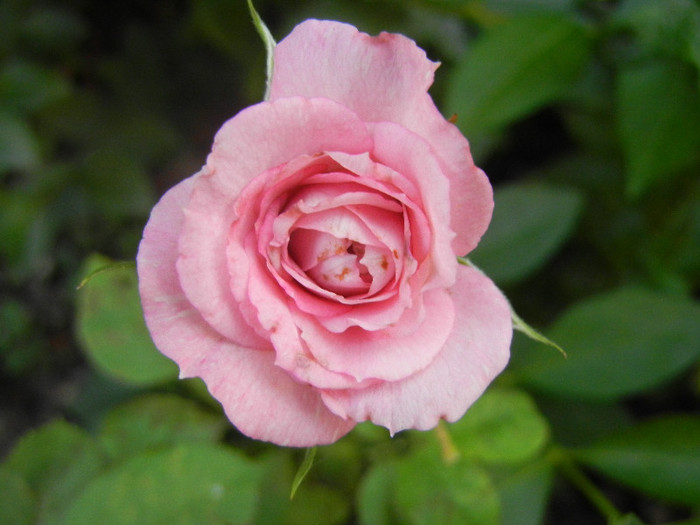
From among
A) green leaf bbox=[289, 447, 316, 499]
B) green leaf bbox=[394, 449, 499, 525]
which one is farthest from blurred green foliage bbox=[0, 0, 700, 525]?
green leaf bbox=[289, 447, 316, 499]

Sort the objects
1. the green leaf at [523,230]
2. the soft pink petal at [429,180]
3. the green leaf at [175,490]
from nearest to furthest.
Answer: the soft pink petal at [429,180], the green leaf at [175,490], the green leaf at [523,230]

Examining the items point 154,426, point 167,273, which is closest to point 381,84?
point 167,273

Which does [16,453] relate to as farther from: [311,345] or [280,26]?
[280,26]

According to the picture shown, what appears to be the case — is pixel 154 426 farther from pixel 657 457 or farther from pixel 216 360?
pixel 657 457

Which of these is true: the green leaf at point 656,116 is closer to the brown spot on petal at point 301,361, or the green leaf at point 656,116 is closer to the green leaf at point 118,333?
the brown spot on petal at point 301,361

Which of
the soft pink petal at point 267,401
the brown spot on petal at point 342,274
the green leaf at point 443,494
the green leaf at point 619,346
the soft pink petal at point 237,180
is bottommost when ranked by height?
the green leaf at point 443,494

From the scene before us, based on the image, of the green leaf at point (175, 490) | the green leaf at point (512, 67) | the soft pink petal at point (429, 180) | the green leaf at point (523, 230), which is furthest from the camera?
the green leaf at point (523, 230)

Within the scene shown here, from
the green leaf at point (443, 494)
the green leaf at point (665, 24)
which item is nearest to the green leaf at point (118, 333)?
the green leaf at point (443, 494)
